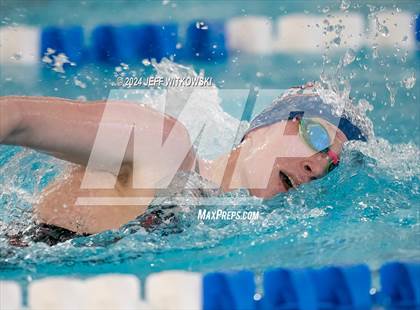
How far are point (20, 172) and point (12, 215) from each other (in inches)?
12.2

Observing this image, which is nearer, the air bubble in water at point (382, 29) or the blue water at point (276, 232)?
the blue water at point (276, 232)

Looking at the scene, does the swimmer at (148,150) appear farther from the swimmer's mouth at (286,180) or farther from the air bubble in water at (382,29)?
the air bubble in water at (382,29)

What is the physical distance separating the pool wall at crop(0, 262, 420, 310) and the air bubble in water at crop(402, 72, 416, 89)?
63.5 inches

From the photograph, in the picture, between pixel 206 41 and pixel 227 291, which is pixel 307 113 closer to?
pixel 227 291

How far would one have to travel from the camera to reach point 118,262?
170 cm

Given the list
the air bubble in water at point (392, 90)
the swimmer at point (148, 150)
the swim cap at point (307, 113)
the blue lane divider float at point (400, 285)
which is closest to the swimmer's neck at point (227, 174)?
the swimmer at point (148, 150)

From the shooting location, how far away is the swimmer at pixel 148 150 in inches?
56.8

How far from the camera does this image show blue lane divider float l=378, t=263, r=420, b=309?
1618 millimetres

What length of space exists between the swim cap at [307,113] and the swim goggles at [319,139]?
6 centimetres

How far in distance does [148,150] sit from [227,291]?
36cm

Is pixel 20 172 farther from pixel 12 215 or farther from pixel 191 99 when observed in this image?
pixel 191 99

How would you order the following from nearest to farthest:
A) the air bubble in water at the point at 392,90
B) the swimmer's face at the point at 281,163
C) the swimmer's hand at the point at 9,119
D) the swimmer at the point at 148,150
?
1. the swimmer's hand at the point at 9,119
2. the swimmer at the point at 148,150
3. the swimmer's face at the point at 281,163
4. the air bubble in water at the point at 392,90

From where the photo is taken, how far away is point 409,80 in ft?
10.3

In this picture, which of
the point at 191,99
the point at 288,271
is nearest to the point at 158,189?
the point at 288,271
